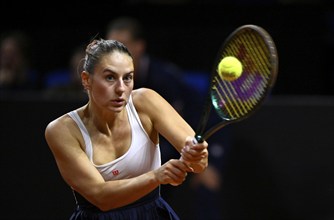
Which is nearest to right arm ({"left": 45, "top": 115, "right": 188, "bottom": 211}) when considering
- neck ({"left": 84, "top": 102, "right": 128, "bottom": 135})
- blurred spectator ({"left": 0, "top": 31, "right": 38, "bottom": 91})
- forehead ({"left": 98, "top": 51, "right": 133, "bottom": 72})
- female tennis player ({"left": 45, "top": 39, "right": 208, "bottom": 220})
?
female tennis player ({"left": 45, "top": 39, "right": 208, "bottom": 220})

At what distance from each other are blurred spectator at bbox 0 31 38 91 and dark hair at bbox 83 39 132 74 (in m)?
2.51

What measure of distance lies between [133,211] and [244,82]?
0.76m

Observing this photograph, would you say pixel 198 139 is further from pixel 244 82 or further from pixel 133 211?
pixel 133 211

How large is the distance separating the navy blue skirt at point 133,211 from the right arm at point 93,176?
0.15m

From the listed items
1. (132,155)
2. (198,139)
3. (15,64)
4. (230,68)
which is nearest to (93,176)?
(132,155)

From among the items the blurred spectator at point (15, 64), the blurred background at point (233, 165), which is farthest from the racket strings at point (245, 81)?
the blurred spectator at point (15, 64)

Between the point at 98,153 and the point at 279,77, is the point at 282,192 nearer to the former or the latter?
the point at 279,77

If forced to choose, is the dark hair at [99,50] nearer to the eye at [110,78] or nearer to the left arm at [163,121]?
the eye at [110,78]

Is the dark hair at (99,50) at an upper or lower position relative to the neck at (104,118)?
upper

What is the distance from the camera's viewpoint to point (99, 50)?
3115 mm

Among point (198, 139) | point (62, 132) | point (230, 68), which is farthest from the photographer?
point (62, 132)

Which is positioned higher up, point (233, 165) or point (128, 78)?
point (128, 78)

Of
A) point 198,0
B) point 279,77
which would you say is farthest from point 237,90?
point 198,0

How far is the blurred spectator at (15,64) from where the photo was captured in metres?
5.60
